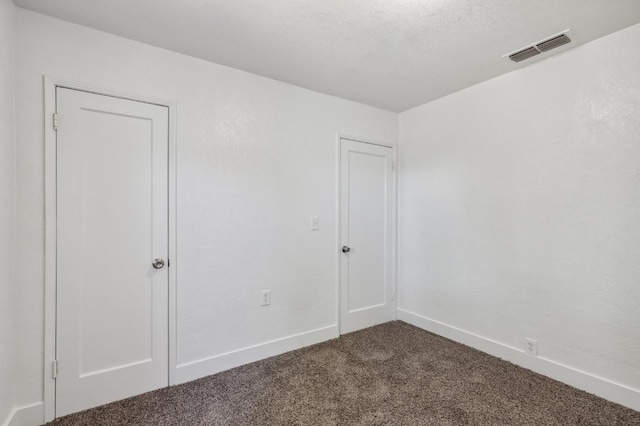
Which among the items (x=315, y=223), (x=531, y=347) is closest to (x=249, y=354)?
(x=315, y=223)

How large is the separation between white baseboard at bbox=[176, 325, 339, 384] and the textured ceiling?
2.48 m

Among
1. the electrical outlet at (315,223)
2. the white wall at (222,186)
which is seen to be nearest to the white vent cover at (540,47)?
the white wall at (222,186)

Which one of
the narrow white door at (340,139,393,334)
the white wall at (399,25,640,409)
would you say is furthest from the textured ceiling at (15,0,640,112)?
the narrow white door at (340,139,393,334)

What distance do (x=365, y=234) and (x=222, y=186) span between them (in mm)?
1722

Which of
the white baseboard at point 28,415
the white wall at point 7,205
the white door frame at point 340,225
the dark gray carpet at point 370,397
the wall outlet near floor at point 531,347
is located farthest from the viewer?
the white door frame at point 340,225

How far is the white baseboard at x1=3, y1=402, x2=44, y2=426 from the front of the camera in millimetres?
1749

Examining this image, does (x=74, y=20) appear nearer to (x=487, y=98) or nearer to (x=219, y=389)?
(x=219, y=389)

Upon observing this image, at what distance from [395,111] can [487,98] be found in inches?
43.1

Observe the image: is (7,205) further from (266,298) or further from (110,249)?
(266,298)

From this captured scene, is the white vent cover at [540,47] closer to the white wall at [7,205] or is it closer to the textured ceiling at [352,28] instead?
the textured ceiling at [352,28]

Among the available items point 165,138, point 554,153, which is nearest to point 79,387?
point 165,138

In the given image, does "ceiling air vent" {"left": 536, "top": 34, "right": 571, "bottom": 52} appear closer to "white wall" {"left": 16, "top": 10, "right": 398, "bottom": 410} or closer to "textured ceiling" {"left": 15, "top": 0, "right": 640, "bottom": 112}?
"textured ceiling" {"left": 15, "top": 0, "right": 640, "bottom": 112}

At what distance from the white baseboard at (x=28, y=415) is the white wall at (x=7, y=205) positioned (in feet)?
0.20

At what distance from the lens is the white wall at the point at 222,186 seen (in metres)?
1.83
